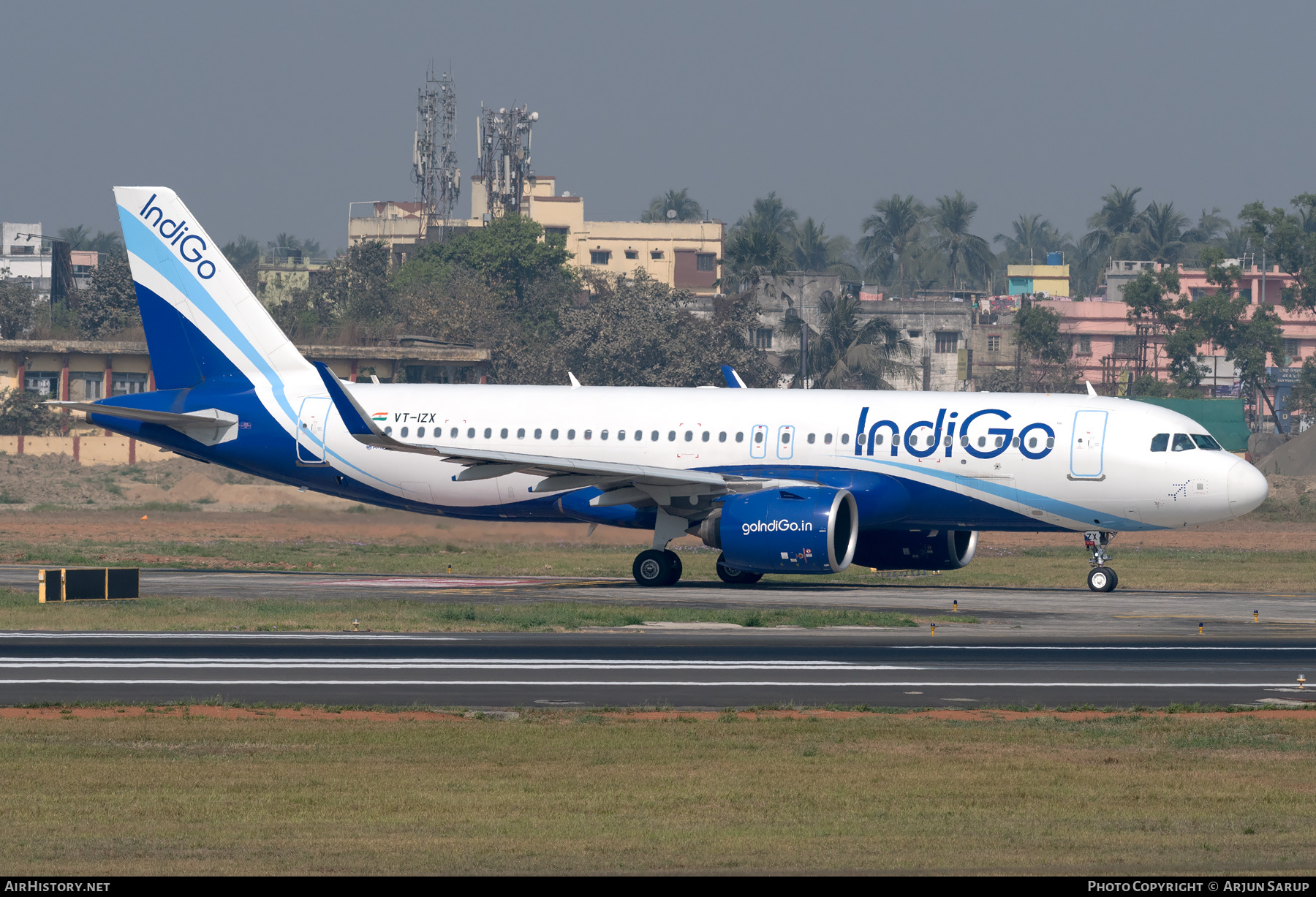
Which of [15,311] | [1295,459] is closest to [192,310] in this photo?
[1295,459]

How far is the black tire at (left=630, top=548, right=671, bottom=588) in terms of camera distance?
123ft

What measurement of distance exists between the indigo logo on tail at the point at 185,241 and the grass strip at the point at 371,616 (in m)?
11.5

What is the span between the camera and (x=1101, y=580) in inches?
1479

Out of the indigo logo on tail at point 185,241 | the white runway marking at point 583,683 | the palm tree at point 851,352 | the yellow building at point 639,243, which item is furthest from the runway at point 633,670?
the yellow building at point 639,243

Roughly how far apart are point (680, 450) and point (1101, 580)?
9987 mm

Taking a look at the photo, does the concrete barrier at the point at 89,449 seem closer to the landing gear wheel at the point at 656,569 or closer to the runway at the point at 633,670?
the landing gear wheel at the point at 656,569

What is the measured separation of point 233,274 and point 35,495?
38114 mm

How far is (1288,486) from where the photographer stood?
264ft

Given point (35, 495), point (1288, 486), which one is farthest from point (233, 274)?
point (1288, 486)

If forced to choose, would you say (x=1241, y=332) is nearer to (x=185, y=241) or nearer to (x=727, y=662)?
(x=185, y=241)

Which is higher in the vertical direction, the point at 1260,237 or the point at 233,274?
the point at 1260,237

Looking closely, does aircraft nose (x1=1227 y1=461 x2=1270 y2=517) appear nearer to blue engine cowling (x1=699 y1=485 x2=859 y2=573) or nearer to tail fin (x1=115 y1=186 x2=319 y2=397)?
→ blue engine cowling (x1=699 y1=485 x2=859 y2=573)
